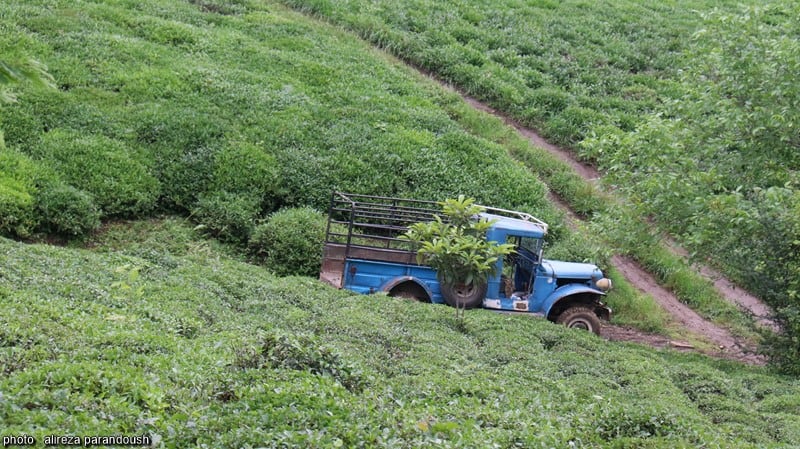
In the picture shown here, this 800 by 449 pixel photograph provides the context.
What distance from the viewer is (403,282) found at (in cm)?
1519

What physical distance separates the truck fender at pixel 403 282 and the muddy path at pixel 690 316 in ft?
13.0

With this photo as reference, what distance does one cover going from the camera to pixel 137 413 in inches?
228

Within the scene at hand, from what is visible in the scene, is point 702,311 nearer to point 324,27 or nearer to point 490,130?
point 490,130

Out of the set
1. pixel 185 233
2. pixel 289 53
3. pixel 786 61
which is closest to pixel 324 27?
pixel 289 53

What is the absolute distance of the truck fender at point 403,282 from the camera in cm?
1511

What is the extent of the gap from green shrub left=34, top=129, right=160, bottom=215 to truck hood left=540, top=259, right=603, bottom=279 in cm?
880

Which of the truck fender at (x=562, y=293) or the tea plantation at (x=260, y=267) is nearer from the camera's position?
the tea plantation at (x=260, y=267)

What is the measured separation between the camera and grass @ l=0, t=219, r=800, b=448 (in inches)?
235

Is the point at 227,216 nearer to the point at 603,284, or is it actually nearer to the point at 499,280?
the point at 499,280

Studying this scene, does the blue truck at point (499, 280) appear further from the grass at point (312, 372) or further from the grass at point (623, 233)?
the grass at point (623, 233)

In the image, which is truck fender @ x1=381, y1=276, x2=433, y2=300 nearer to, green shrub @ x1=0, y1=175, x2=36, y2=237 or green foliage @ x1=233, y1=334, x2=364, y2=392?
green shrub @ x1=0, y1=175, x2=36, y2=237

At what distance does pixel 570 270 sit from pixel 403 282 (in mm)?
3253

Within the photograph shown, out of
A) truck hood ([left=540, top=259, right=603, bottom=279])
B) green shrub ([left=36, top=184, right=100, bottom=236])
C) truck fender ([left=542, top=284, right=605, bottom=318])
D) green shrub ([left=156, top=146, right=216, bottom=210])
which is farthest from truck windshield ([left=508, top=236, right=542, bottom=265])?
green shrub ([left=36, top=184, right=100, bottom=236])

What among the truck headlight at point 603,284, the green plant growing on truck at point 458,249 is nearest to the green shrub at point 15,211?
the green plant growing on truck at point 458,249
